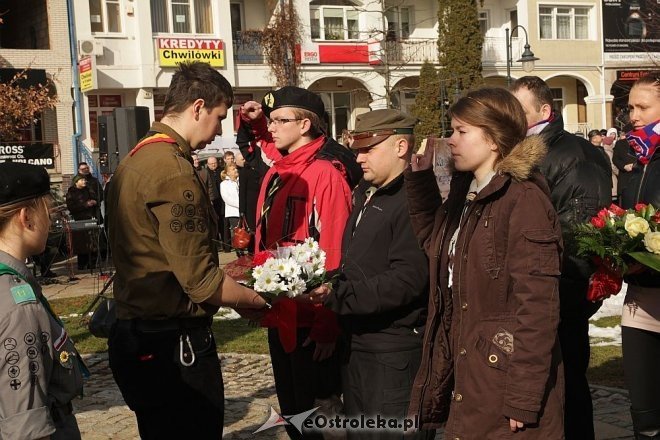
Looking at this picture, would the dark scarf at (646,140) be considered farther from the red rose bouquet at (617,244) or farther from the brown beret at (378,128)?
the brown beret at (378,128)

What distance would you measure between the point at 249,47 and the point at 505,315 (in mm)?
30298

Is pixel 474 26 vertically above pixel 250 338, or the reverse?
pixel 474 26

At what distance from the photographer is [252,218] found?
998cm

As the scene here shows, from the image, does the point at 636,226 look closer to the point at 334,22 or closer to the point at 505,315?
the point at 505,315

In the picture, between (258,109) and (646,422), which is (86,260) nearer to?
(258,109)

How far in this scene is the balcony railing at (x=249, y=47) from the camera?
32441 mm

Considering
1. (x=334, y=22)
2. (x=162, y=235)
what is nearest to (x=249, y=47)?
(x=334, y=22)

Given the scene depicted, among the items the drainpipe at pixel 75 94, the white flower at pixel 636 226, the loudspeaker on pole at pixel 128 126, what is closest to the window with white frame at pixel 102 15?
the drainpipe at pixel 75 94

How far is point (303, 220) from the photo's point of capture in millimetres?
4758

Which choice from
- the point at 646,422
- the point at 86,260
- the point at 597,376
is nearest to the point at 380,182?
the point at 646,422

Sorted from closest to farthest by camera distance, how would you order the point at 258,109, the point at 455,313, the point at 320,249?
the point at 455,313 < the point at 320,249 < the point at 258,109

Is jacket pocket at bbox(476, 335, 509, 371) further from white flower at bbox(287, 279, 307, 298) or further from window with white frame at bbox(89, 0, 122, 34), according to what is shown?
window with white frame at bbox(89, 0, 122, 34)

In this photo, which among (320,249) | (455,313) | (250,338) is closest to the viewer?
(455,313)

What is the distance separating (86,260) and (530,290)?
52.8 feet
